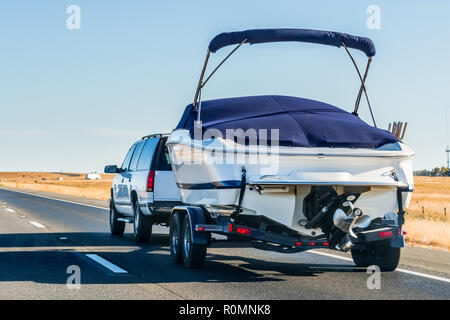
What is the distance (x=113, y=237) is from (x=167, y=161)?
310cm

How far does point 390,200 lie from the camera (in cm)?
864

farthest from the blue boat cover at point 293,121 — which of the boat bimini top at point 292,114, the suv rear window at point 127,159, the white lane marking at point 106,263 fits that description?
the suv rear window at point 127,159

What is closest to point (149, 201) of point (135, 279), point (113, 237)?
point (113, 237)

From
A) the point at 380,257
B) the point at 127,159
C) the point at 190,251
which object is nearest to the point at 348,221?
the point at 380,257

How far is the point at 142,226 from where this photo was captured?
1309 centimetres

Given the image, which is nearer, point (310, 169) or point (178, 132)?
point (310, 169)

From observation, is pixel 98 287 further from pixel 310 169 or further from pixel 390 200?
pixel 390 200

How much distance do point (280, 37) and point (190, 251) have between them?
309 cm

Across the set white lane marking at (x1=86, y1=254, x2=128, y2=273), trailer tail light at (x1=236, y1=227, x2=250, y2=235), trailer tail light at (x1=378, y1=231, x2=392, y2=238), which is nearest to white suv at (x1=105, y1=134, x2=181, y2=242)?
white lane marking at (x1=86, y1=254, x2=128, y2=273)

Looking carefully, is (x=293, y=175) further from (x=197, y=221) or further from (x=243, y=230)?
(x=197, y=221)

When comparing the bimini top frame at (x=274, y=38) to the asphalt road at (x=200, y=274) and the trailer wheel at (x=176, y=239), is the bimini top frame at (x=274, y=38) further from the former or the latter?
the asphalt road at (x=200, y=274)

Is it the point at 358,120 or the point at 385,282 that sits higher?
the point at 358,120

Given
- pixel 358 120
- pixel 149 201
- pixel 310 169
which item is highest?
pixel 358 120
